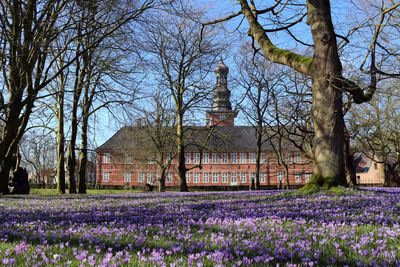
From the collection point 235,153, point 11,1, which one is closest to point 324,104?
point 11,1

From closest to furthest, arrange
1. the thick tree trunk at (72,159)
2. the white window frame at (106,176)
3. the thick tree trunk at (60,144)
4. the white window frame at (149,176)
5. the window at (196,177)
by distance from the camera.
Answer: the thick tree trunk at (60,144), the thick tree trunk at (72,159), the white window frame at (149,176), the window at (196,177), the white window frame at (106,176)

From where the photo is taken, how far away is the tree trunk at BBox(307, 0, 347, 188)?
11812 millimetres

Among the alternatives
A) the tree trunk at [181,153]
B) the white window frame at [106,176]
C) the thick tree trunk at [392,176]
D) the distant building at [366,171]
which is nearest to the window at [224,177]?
the white window frame at [106,176]

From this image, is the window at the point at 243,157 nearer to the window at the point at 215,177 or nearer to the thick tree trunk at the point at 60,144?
the window at the point at 215,177

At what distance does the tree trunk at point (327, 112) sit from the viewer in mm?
11812

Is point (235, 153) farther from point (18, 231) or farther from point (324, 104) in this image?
point (18, 231)

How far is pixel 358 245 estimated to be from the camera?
3354 mm

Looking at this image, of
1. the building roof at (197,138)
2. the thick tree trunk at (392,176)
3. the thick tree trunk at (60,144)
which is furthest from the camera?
the thick tree trunk at (392,176)

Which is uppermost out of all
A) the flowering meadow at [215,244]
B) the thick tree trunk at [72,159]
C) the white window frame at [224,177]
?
the thick tree trunk at [72,159]

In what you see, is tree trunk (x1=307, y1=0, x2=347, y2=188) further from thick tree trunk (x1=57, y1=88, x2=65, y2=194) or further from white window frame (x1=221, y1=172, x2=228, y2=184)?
white window frame (x1=221, y1=172, x2=228, y2=184)

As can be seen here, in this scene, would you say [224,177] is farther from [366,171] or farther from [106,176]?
[366,171]

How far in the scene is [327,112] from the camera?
11.9 meters

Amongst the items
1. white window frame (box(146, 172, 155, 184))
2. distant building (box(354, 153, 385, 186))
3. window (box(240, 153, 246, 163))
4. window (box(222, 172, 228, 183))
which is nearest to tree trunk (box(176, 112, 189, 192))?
white window frame (box(146, 172, 155, 184))

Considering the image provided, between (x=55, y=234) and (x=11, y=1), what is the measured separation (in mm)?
11172
